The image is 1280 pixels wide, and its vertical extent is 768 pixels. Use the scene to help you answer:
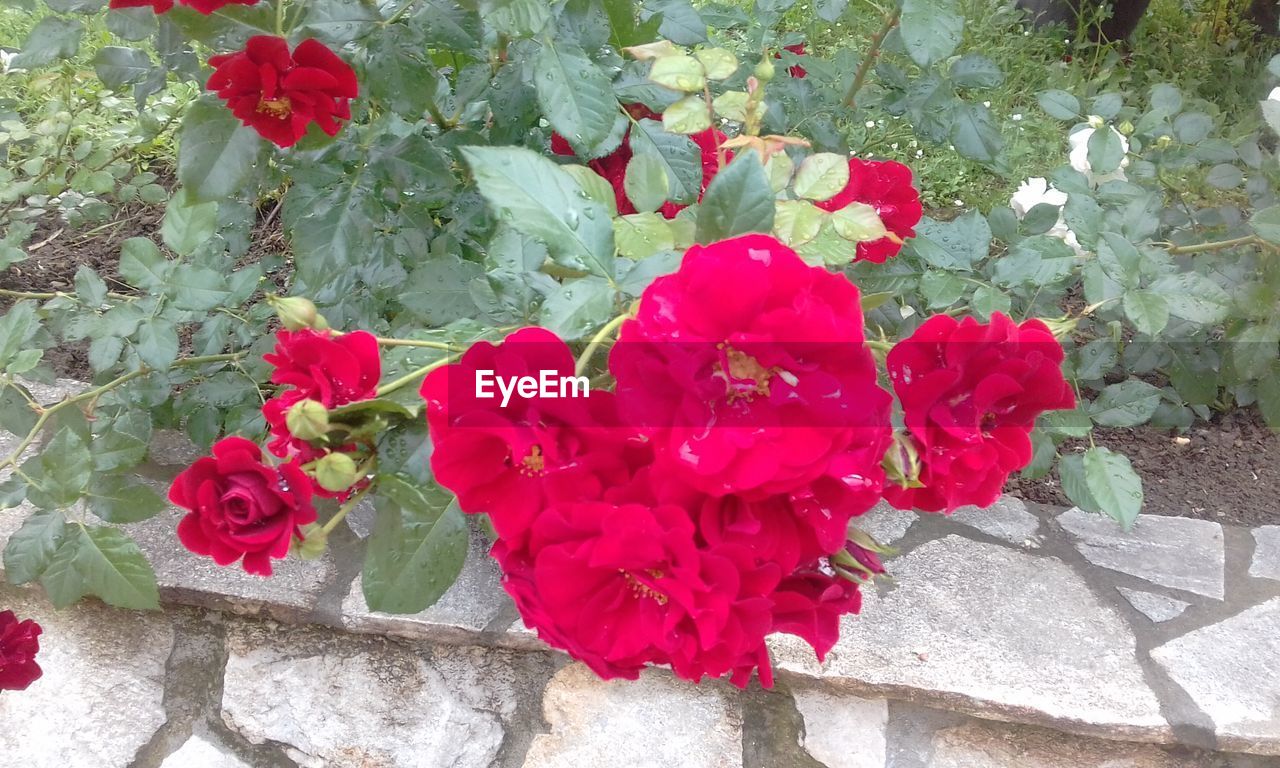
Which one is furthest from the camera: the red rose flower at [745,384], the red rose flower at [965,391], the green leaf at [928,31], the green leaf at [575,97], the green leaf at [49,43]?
the green leaf at [49,43]

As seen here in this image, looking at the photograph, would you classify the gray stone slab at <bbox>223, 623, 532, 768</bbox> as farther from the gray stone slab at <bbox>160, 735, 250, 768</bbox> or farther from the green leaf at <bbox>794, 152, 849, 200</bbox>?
the green leaf at <bbox>794, 152, 849, 200</bbox>

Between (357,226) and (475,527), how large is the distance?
53 centimetres

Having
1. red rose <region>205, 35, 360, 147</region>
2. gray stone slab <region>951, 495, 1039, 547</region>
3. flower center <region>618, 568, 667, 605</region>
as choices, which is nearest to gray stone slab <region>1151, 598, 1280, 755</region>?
gray stone slab <region>951, 495, 1039, 547</region>

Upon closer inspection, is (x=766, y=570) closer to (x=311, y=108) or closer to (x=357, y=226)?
(x=311, y=108)

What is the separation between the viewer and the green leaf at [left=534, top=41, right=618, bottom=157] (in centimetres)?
88

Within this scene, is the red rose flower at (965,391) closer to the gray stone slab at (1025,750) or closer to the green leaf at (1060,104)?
the gray stone slab at (1025,750)

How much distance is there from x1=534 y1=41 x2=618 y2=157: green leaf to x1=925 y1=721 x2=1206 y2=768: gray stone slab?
94 cm

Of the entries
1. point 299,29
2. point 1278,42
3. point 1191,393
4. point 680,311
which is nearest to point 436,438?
point 680,311

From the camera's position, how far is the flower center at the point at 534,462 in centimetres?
56

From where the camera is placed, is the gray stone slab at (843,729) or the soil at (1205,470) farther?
the soil at (1205,470)

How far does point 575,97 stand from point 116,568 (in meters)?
0.80

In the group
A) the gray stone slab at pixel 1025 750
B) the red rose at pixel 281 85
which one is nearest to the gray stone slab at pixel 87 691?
the red rose at pixel 281 85

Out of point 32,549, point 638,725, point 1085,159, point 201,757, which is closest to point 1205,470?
point 1085,159

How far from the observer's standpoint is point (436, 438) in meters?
0.58
